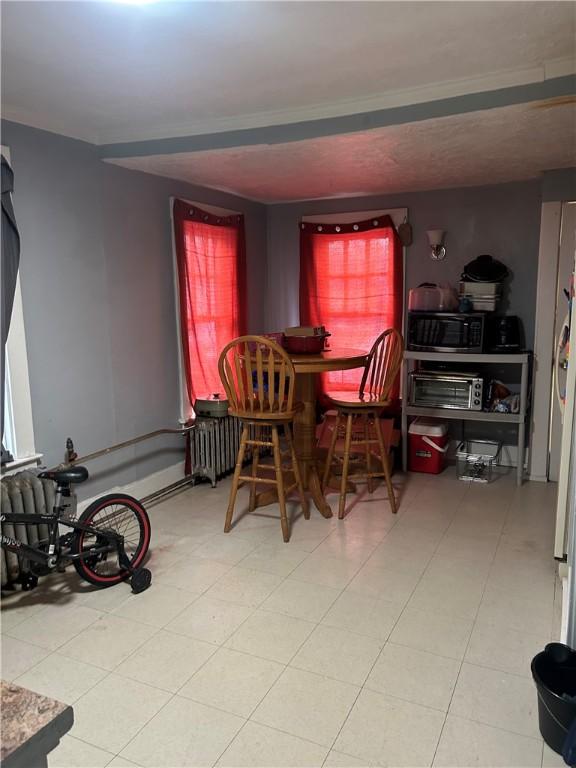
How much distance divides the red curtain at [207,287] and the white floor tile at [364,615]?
2118mm

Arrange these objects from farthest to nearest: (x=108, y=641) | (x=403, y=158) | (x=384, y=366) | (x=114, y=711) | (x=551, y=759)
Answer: (x=384, y=366) → (x=403, y=158) → (x=108, y=641) → (x=114, y=711) → (x=551, y=759)

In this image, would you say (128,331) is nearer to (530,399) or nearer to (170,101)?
(170,101)

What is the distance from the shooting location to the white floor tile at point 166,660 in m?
2.09

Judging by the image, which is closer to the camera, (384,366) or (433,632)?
(433,632)

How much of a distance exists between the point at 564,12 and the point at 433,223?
2.84 metres

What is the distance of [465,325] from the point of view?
420cm

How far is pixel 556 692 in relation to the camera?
180 cm

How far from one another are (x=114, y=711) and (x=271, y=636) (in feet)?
2.22

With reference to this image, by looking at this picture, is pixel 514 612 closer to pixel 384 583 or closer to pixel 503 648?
pixel 503 648

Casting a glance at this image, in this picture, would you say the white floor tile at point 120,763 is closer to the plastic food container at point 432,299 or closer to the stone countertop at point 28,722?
the stone countertop at point 28,722

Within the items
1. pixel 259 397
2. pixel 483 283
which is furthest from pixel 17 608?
pixel 483 283

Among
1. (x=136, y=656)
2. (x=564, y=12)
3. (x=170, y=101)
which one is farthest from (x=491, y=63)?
(x=136, y=656)

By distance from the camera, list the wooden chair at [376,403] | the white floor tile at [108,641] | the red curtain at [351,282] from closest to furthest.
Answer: the white floor tile at [108,641] → the wooden chair at [376,403] → the red curtain at [351,282]

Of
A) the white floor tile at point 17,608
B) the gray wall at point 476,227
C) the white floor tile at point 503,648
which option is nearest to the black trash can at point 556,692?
the white floor tile at point 503,648
